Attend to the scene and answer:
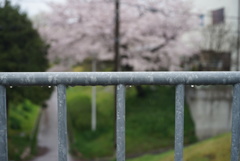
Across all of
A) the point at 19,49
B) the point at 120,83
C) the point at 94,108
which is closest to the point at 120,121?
the point at 120,83

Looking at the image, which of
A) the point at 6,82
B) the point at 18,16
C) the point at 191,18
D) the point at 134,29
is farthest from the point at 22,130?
the point at 6,82

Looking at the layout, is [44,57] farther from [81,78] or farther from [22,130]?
[81,78]

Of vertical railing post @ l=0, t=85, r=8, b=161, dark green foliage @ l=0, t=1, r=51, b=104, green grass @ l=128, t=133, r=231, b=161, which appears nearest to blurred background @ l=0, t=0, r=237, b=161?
dark green foliage @ l=0, t=1, r=51, b=104

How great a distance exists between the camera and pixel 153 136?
40.1 ft

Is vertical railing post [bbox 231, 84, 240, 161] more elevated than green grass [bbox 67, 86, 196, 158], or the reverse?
vertical railing post [bbox 231, 84, 240, 161]

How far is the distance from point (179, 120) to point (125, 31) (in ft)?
43.8

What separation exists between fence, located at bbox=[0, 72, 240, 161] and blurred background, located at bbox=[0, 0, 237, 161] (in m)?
9.58

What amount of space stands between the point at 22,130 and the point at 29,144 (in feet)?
6.96

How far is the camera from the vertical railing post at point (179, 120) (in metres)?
0.89

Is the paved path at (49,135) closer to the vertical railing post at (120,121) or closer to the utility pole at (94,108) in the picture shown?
the utility pole at (94,108)

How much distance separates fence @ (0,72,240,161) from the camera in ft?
2.91

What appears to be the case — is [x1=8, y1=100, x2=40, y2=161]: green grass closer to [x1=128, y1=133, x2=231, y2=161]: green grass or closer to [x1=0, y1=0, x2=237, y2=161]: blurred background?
[x1=0, y1=0, x2=237, y2=161]: blurred background

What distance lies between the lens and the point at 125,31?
14023mm

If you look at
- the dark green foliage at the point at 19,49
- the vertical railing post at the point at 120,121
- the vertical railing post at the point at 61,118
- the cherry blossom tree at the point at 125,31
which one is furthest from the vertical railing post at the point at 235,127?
the cherry blossom tree at the point at 125,31
